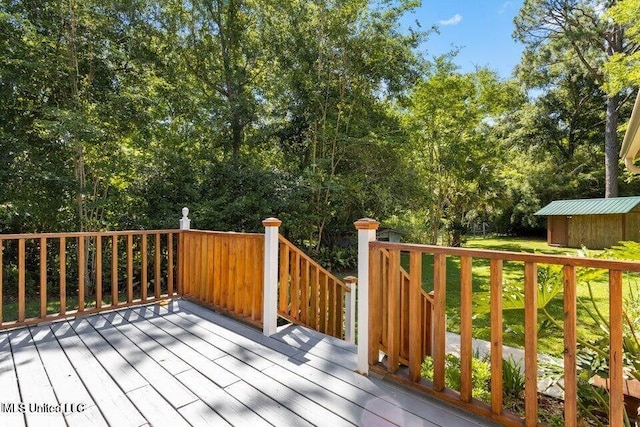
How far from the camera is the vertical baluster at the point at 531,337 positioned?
65.7 inches

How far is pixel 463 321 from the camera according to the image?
1.93 metres

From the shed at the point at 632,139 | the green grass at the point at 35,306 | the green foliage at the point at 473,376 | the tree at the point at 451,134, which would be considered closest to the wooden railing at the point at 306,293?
the green foliage at the point at 473,376

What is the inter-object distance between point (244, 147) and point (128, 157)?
3386 millimetres

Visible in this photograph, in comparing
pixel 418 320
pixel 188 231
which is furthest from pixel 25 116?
pixel 418 320

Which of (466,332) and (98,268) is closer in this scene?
(466,332)

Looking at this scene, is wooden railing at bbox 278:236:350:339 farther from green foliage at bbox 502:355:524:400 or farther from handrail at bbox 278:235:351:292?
green foliage at bbox 502:355:524:400

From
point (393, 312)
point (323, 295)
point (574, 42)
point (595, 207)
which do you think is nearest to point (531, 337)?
point (393, 312)

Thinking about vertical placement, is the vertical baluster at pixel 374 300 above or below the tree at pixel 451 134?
below

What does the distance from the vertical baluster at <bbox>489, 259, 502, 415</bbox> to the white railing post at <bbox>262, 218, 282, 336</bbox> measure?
187 centimetres

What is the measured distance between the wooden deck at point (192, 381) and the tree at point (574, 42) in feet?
57.6

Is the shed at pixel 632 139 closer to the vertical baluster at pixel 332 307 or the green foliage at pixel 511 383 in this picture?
the green foliage at pixel 511 383

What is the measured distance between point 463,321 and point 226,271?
253 cm

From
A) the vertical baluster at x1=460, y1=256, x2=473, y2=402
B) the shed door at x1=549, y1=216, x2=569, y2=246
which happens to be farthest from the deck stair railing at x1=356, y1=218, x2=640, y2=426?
the shed door at x1=549, y1=216, x2=569, y2=246

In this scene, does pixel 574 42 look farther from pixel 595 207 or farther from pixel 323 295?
pixel 323 295
